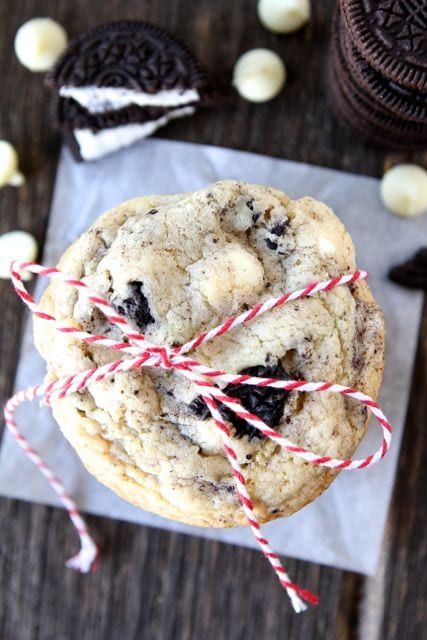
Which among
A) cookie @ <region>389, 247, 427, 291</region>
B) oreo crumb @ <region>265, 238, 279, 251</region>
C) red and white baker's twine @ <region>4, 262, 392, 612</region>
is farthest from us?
cookie @ <region>389, 247, 427, 291</region>

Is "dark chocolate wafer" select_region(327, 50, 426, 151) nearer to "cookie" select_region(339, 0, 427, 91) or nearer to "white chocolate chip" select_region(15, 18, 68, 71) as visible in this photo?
"cookie" select_region(339, 0, 427, 91)

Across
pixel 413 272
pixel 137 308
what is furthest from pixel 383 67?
pixel 137 308

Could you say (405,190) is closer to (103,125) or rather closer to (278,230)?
(278,230)

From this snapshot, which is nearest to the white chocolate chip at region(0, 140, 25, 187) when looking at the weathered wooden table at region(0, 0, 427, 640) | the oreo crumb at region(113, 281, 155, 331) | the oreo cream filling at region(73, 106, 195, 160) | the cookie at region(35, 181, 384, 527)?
the weathered wooden table at region(0, 0, 427, 640)

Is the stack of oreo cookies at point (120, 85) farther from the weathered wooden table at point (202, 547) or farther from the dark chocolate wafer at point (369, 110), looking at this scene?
the dark chocolate wafer at point (369, 110)

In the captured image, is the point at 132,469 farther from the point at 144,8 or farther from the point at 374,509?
the point at 144,8

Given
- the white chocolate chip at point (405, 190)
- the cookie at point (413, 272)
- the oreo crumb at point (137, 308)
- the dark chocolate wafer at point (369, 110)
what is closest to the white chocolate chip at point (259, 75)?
the dark chocolate wafer at point (369, 110)

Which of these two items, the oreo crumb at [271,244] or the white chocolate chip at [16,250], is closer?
the oreo crumb at [271,244]
